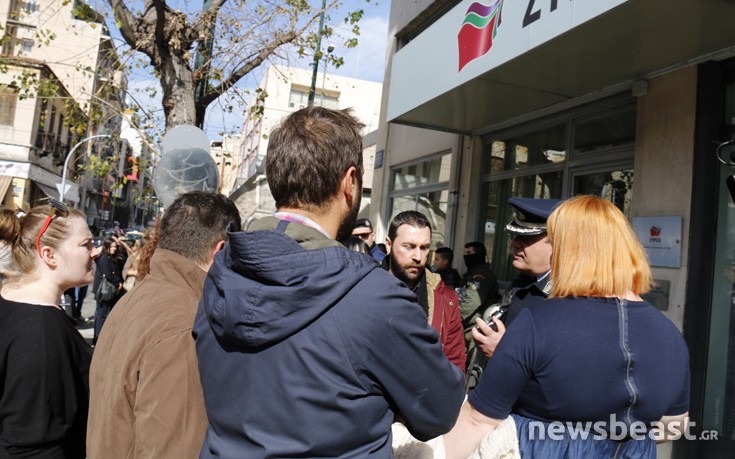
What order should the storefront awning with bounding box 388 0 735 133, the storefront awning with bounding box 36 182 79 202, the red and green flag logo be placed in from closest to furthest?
the storefront awning with bounding box 388 0 735 133, the red and green flag logo, the storefront awning with bounding box 36 182 79 202

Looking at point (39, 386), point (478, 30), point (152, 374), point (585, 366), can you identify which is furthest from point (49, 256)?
point (478, 30)

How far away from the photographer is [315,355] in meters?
1.24

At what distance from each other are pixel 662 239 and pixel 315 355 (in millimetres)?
4145

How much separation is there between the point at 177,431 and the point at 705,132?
4418 mm

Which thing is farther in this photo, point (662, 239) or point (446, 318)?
point (662, 239)

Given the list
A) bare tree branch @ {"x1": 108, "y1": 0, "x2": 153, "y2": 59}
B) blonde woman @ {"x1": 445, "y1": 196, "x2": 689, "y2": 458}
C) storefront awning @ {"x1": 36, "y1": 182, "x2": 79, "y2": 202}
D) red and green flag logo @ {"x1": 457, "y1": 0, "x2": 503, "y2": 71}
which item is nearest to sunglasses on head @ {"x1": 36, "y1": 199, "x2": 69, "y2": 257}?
blonde woman @ {"x1": 445, "y1": 196, "x2": 689, "y2": 458}

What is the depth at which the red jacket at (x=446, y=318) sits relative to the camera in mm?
3652

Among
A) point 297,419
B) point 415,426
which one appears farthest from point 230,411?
point 415,426

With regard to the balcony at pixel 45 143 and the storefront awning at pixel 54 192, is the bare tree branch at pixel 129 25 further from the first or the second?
the balcony at pixel 45 143

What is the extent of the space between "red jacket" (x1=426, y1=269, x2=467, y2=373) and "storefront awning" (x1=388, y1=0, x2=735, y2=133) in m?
2.00

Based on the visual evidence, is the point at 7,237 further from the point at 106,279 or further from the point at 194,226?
the point at 106,279

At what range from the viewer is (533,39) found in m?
4.10

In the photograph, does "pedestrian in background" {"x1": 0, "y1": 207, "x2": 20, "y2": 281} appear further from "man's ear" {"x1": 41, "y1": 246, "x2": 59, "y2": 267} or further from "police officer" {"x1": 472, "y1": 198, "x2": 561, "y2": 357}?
"police officer" {"x1": 472, "y1": 198, "x2": 561, "y2": 357}

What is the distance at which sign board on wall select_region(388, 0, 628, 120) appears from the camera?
3822 mm
